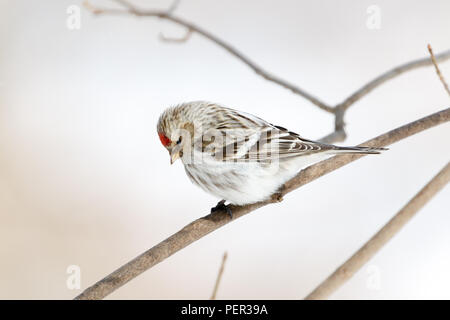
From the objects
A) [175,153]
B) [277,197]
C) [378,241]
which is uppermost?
[175,153]

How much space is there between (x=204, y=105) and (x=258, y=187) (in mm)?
350

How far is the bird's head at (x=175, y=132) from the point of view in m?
1.49

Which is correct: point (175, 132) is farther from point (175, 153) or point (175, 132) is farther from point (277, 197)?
point (277, 197)

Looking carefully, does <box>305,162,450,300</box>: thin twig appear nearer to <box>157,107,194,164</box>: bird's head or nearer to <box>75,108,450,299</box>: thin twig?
<box>75,108,450,299</box>: thin twig

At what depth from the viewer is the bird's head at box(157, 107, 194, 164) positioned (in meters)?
1.49

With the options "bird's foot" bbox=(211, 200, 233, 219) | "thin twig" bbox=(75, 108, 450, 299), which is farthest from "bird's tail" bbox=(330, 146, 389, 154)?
"bird's foot" bbox=(211, 200, 233, 219)

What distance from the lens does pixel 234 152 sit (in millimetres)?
1560

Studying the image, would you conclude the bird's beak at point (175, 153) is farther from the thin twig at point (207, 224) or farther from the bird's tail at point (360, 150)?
the bird's tail at point (360, 150)

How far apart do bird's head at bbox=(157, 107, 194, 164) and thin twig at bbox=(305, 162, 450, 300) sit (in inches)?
20.6

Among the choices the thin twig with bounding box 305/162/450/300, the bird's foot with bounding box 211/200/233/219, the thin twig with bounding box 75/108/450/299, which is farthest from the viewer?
the bird's foot with bounding box 211/200/233/219

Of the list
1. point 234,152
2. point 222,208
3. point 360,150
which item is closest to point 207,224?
point 222,208

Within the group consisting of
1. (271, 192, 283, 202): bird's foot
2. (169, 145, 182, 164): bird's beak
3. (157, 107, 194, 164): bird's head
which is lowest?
(271, 192, 283, 202): bird's foot

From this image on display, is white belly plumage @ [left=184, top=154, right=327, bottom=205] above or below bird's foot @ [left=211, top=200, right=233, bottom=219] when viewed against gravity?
above
